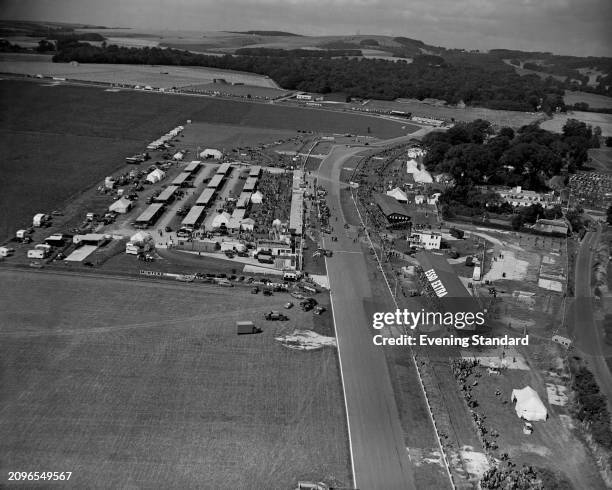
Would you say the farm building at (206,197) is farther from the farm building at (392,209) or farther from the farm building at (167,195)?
the farm building at (392,209)

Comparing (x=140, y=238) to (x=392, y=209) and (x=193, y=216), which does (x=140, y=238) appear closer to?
(x=193, y=216)

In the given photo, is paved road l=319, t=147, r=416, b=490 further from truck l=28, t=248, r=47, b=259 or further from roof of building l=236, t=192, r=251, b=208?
truck l=28, t=248, r=47, b=259

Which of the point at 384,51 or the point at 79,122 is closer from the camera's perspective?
the point at 79,122

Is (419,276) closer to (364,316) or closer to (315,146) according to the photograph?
(364,316)

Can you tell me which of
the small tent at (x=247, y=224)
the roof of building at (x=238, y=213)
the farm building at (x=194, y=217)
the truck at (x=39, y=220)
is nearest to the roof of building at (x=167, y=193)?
the farm building at (x=194, y=217)

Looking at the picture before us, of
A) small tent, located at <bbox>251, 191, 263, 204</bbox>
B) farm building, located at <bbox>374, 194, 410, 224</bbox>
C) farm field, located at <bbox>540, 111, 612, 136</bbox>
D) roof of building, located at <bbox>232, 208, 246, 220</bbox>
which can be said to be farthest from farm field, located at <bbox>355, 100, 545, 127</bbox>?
Answer: roof of building, located at <bbox>232, 208, 246, 220</bbox>

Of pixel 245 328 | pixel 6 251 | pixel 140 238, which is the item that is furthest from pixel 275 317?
pixel 6 251

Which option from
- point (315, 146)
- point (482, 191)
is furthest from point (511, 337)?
point (315, 146)
